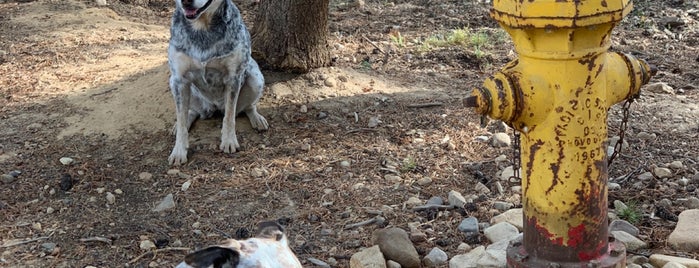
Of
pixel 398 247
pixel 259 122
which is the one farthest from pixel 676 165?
pixel 259 122

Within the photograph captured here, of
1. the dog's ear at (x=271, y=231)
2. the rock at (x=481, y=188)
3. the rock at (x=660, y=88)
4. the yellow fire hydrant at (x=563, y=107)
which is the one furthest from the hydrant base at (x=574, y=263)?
the rock at (x=660, y=88)

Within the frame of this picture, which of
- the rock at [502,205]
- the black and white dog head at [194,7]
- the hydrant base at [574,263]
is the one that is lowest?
the rock at [502,205]

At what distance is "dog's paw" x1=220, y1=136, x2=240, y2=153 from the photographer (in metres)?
5.46

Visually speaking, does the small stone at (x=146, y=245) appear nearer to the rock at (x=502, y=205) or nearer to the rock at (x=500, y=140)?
the rock at (x=502, y=205)

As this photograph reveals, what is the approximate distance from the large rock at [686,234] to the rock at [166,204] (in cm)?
259

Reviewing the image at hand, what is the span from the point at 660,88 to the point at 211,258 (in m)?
4.30

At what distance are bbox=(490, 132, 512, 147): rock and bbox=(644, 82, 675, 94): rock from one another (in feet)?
4.39

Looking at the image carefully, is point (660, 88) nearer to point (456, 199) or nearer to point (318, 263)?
point (456, 199)

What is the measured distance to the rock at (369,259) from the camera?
3.73 metres

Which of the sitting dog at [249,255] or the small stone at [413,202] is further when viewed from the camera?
the small stone at [413,202]

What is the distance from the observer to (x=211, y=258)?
2.54 meters

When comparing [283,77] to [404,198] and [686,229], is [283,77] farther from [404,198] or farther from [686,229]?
[686,229]

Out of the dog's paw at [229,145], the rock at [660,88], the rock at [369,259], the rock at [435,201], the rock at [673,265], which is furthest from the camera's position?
the rock at [660,88]

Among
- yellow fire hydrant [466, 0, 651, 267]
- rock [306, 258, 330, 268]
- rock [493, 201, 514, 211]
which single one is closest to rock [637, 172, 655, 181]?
rock [493, 201, 514, 211]
